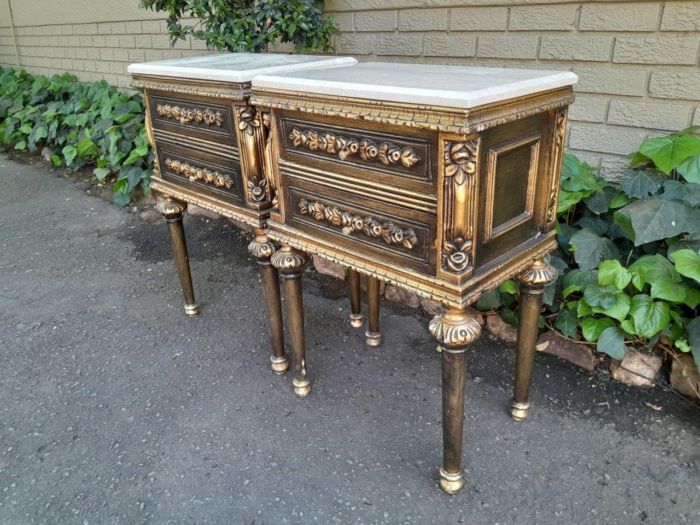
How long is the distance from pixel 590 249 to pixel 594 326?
298 millimetres

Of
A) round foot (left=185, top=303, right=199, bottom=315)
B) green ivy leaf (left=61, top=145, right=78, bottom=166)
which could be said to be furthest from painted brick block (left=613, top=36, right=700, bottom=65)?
green ivy leaf (left=61, top=145, right=78, bottom=166)

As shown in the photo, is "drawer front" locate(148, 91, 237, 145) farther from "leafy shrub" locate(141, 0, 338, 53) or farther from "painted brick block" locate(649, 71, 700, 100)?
"painted brick block" locate(649, 71, 700, 100)

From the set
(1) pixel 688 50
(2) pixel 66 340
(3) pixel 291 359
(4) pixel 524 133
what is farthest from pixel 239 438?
(1) pixel 688 50

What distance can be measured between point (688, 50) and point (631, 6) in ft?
0.95

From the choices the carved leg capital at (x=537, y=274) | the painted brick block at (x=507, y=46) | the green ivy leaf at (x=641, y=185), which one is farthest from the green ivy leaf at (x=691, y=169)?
the painted brick block at (x=507, y=46)

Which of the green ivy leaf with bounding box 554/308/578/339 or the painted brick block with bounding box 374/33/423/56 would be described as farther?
the painted brick block with bounding box 374/33/423/56

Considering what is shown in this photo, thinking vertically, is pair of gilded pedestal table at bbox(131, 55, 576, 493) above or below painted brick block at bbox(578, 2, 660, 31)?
below

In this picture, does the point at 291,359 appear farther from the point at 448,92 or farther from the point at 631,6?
the point at 631,6

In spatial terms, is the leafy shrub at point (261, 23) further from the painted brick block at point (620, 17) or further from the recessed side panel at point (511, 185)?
the recessed side panel at point (511, 185)

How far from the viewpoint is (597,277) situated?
219 cm

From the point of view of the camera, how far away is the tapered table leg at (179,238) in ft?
8.50

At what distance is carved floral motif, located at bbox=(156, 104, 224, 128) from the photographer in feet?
6.57

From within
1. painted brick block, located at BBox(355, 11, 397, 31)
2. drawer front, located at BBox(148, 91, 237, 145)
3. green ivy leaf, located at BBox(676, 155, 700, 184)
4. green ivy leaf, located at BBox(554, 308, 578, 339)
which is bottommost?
green ivy leaf, located at BBox(554, 308, 578, 339)

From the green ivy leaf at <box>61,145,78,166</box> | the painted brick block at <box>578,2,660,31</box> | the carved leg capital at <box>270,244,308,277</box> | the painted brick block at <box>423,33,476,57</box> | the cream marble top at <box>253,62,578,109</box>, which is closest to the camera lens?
the cream marble top at <box>253,62,578,109</box>
